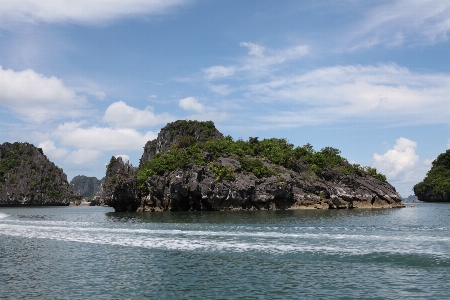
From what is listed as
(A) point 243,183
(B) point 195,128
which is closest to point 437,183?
(B) point 195,128

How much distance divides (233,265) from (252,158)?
69.4 meters

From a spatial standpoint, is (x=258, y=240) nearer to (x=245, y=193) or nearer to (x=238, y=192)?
Result: (x=238, y=192)

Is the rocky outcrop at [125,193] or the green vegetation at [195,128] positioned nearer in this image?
the rocky outcrop at [125,193]

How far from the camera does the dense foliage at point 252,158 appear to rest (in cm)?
8275

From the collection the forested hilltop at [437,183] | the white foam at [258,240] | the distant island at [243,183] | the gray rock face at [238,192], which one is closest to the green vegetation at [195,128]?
the distant island at [243,183]

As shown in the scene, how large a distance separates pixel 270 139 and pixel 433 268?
92496 millimetres

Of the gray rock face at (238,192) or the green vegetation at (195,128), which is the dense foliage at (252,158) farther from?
→ the green vegetation at (195,128)

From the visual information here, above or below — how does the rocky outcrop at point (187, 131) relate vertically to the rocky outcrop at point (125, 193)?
above

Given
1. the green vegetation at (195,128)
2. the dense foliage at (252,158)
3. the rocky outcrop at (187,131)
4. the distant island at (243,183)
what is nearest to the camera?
the distant island at (243,183)

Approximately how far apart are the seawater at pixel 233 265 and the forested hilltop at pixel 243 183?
137 ft

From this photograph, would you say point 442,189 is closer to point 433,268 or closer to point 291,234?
point 291,234

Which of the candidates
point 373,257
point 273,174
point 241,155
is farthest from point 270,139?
point 373,257

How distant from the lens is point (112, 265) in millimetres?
23984

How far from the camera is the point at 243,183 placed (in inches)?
3120
